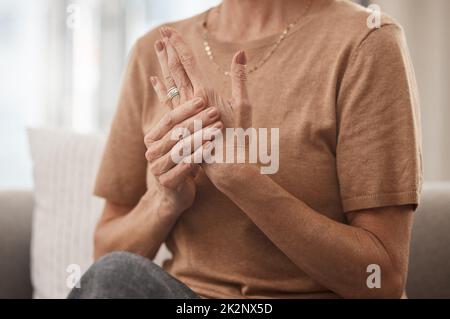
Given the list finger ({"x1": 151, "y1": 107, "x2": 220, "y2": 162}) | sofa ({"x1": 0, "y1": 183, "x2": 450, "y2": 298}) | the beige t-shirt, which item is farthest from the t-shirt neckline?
sofa ({"x1": 0, "y1": 183, "x2": 450, "y2": 298})

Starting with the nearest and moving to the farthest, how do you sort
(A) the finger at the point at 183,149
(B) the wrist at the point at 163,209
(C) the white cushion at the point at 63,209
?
1. (A) the finger at the point at 183,149
2. (B) the wrist at the point at 163,209
3. (C) the white cushion at the point at 63,209

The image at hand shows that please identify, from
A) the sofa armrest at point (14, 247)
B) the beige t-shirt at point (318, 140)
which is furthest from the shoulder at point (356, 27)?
the sofa armrest at point (14, 247)

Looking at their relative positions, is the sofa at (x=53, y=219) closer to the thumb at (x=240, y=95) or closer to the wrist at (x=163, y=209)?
the wrist at (x=163, y=209)

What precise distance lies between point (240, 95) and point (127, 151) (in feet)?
1.06

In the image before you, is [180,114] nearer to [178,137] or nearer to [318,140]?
[178,137]

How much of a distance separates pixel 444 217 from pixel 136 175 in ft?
1.90

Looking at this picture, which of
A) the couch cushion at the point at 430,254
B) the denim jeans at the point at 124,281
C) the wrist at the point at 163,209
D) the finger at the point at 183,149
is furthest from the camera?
the couch cushion at the point at 430,254

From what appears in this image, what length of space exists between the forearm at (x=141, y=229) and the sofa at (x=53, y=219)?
212 millimetres

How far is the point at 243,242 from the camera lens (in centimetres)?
90

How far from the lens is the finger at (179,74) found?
33.2 inches

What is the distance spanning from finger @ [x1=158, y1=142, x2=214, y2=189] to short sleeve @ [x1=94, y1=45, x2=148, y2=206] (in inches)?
8.5
